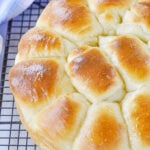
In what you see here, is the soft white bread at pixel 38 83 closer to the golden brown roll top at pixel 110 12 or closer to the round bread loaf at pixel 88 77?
the round bread loaf at pixel 88 77

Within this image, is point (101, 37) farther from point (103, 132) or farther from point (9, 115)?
point (9, 115)

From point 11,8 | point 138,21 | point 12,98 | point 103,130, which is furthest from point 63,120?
point 11,8

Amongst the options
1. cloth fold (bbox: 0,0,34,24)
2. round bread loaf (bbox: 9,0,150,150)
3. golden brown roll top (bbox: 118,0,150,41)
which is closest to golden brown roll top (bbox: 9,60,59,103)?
round bread loaf (bbox: 9,0,150,150)

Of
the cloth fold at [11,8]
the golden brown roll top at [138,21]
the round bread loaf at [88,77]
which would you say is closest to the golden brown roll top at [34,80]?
the round bread loaf at [88,77]

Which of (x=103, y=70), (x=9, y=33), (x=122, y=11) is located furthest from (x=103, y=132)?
(x=9, y=33)

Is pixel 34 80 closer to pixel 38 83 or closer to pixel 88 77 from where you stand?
pixel 38 83
